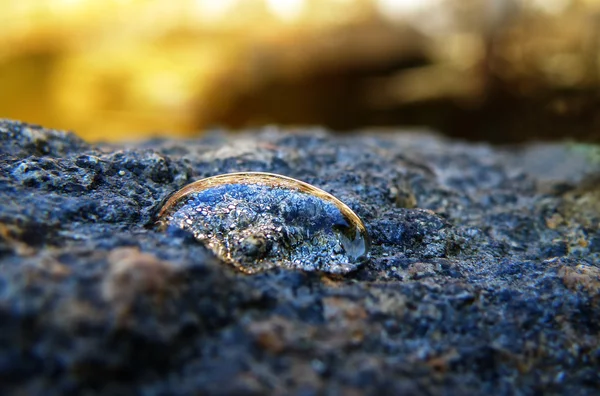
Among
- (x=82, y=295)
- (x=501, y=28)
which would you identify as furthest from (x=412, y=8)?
(x=82, y=295)

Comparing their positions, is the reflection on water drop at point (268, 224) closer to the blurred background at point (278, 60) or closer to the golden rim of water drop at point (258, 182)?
the golden rim of water drop at point (258, 182)

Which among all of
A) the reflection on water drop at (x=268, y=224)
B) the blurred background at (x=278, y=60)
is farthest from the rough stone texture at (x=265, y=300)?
the blurred background at (x=278, y=60)

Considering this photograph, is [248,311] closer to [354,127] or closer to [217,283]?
[217,283]

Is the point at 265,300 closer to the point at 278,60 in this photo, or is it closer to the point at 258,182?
the point at 258,182

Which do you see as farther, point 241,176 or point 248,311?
point 241,176

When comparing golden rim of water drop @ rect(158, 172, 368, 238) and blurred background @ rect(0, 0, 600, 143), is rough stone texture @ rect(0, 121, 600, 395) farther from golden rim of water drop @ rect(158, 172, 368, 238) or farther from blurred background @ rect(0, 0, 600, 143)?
blurred background @ rect(0, 0, 600, 143)

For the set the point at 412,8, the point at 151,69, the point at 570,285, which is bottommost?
the point at 570,285

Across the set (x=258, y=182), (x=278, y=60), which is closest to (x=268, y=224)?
(x=258, y=182)
